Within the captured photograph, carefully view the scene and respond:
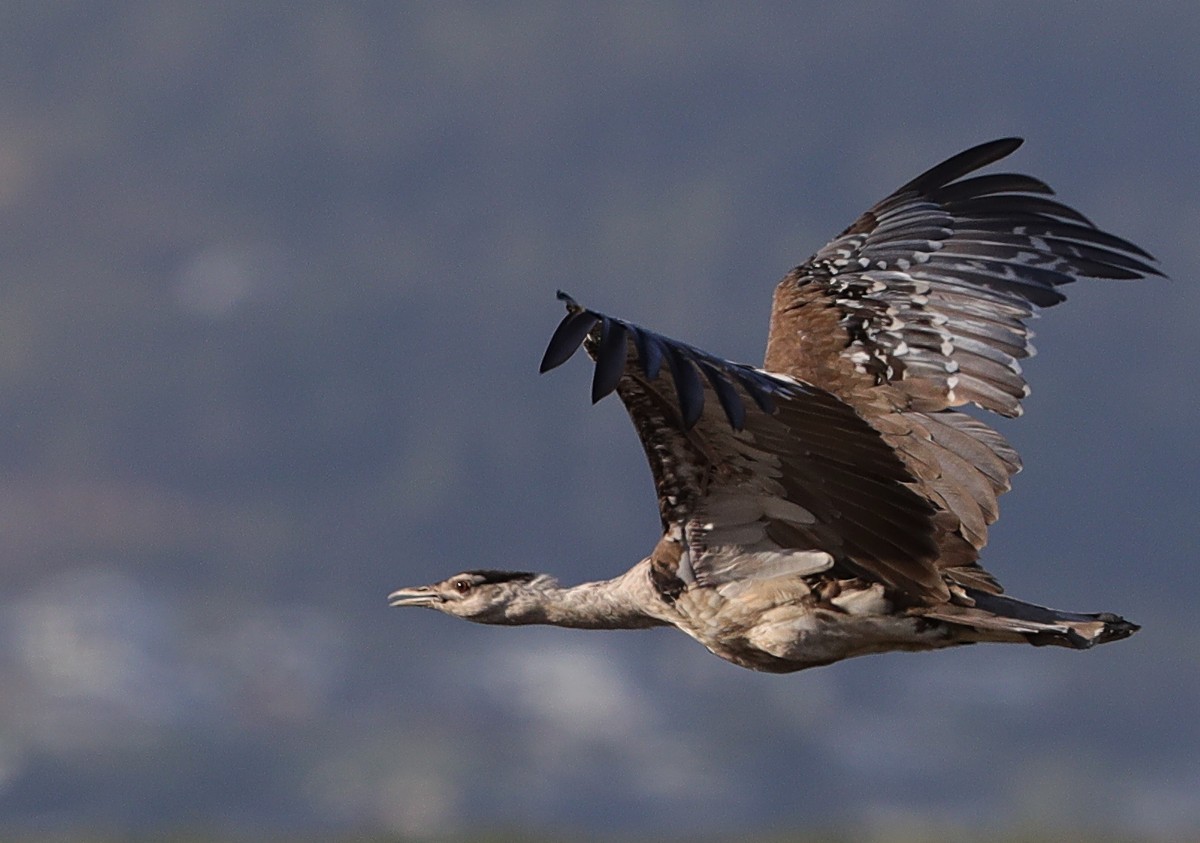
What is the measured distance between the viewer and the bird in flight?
7867mm

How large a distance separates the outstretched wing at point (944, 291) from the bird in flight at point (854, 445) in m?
0.01

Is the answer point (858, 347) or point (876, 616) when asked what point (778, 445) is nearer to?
point (876, 616)

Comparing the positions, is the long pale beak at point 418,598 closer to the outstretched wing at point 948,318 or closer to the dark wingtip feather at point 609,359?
the outstretched wing at point 948,318

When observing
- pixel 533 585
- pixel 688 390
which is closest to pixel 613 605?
pixel 533 585

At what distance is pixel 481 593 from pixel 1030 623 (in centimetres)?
308

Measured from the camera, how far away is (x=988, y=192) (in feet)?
35.8

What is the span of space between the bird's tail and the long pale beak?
2939 millimetres

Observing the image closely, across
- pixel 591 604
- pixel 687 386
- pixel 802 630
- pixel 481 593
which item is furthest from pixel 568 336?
pixel 481 593

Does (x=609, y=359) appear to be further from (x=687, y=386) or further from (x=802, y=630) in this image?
(x=802, y=630)

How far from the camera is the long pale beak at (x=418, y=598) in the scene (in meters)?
10.5

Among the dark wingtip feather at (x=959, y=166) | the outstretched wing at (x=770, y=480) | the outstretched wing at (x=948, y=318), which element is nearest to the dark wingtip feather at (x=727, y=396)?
the outstretched wing at (x=770, y=480)

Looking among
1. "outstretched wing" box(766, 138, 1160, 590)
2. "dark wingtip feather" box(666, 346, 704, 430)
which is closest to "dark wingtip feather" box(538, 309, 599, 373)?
"dark wingtip feather" box(666, 346, 704, 430)

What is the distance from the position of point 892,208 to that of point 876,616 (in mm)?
3131

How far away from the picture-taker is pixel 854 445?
7.96 m
